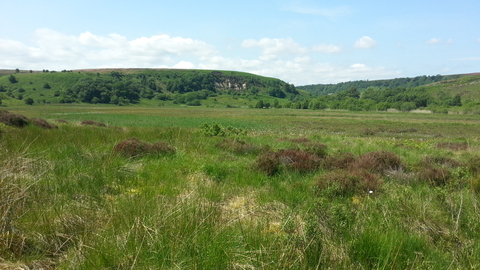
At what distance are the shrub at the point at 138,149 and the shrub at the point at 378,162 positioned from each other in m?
5.51

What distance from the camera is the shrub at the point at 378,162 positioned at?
852 cm

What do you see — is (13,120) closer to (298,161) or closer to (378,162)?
(298,161)

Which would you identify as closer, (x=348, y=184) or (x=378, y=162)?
(x=348, y=184)

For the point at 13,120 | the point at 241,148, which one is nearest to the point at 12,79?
the point at 13,120

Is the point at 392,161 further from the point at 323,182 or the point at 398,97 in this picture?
the point at 398,97

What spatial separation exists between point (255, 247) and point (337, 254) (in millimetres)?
790

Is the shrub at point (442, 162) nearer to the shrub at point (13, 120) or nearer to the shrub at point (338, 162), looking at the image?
the shrub at point (338, 162)

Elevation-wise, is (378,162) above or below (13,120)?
below

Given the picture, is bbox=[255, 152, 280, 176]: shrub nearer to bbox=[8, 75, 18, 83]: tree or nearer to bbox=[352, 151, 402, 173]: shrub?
bbox=[352, 151, 402, 173]: shrub

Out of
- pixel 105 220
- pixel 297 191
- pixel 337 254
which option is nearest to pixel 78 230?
pixel 105 220

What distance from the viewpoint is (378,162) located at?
29.2ft

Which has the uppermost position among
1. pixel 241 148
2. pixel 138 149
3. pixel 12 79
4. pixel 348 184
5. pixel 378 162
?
pixel 12 79

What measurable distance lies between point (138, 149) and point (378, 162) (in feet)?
22.3

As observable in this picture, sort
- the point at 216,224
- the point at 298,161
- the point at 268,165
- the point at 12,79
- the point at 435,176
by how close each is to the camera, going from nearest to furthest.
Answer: the point at 216,224
the point at 435,176
the point at 268,165
the point at 298,161
the point at 12,79
